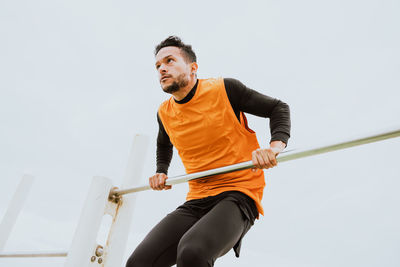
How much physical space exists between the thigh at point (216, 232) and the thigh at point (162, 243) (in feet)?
0.64

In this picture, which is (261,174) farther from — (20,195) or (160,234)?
(20,195)

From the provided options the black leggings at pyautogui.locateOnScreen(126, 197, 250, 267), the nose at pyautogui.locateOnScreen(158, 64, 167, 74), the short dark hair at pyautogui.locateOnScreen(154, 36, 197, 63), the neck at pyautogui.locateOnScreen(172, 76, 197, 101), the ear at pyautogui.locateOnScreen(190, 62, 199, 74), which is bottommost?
the black leggings at pyautogui.locateOnScreen(126, 197, 250, 267)

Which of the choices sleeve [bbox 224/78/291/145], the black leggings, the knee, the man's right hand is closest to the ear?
sleeve [bbox 224/78/291/145]

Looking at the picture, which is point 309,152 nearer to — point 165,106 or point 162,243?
point 162,243

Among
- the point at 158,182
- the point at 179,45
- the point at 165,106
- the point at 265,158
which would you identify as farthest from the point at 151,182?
the point at 179,45

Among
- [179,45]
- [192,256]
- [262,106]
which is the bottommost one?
[192,256]

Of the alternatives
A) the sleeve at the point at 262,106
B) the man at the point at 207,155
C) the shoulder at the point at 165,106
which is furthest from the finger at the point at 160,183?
the sleeve at the point at 262,106

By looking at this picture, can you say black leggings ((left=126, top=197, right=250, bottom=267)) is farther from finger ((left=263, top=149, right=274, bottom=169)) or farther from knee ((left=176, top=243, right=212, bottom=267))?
finger ((left=263, top=149, right=274, bottom=169))

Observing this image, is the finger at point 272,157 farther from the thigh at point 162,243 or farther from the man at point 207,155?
the thigh at point 162,243

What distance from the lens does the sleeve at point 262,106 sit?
1.31m

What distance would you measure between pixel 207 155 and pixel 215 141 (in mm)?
82

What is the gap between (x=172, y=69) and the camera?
65.1 inches

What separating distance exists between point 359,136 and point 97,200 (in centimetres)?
121

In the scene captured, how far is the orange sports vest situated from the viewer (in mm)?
1401
